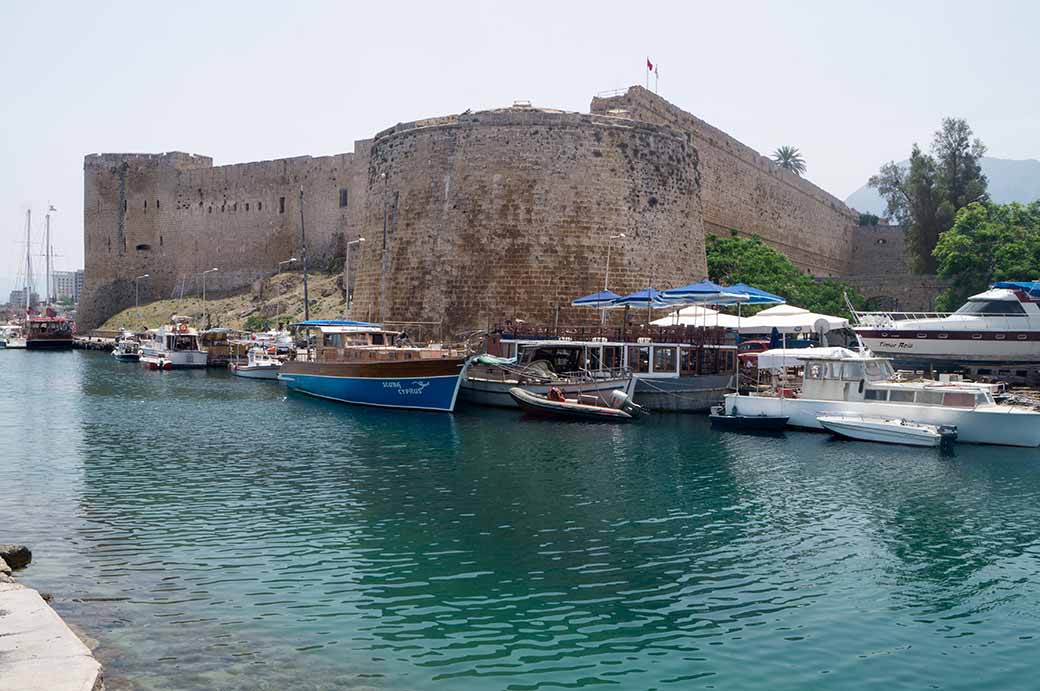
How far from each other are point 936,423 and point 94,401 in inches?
870

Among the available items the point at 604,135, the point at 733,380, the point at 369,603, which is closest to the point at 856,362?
the point at 733,380

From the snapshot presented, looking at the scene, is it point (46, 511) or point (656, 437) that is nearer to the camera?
point (46, 511)

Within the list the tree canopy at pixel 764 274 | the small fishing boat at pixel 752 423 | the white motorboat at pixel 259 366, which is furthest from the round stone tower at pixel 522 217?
the white motorboat at pixel 259 366

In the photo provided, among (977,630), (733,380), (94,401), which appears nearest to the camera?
(977,630)

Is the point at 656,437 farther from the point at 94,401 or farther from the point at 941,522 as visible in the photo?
the point at 94,401

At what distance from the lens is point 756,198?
1730 inches

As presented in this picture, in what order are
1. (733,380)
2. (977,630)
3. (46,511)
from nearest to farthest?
(977,630) → (46,511) → (733,380)

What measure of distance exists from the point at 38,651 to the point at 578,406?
16.7m

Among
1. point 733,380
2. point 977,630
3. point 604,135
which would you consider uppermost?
point 604,135

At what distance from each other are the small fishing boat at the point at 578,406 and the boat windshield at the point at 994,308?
9.40 meters

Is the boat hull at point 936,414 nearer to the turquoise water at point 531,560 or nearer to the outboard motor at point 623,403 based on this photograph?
the turquoise water at point 531,560

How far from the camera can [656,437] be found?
20172 millimetres

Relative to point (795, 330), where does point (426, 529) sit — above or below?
below

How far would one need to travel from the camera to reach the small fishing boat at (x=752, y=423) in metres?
21.4
